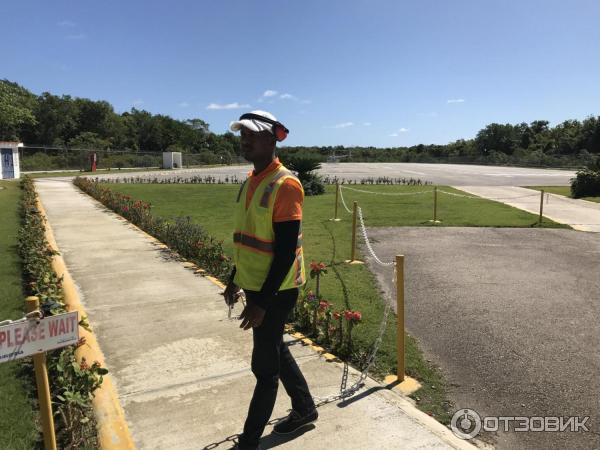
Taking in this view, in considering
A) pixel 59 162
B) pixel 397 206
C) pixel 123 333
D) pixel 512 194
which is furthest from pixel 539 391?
pixel 59 162

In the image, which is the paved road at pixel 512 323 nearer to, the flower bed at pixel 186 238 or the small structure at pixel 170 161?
the flower bed at pixel 186 238

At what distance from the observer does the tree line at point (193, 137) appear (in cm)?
5859

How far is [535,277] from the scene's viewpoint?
23.4 ft

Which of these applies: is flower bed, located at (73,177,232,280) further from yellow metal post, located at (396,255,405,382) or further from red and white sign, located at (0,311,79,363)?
red and white sign, located at (0,311,79,363)

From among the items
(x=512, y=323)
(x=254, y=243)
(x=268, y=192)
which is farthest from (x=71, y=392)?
(x=512, y=323)

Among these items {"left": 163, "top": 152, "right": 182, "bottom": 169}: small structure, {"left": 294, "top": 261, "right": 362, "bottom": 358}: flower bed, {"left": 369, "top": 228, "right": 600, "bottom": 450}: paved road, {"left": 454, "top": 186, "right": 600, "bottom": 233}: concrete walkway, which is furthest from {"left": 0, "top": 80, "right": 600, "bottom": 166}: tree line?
{"left": 294, "top": 261, "right": 362, "bottom": 358}: flower bed

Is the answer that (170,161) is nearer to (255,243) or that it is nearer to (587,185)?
(587,185)

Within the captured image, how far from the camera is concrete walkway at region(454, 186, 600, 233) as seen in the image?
12648 mm

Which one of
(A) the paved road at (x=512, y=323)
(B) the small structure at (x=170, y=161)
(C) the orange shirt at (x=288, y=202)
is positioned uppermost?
(B) the small structure at (x=170, y=161)

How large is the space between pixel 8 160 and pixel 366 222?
875 inches

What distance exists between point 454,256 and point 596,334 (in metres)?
3.68

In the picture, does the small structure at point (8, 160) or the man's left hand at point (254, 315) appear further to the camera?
the small structure at point (8, 160)

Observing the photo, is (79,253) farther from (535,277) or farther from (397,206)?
(397,206)

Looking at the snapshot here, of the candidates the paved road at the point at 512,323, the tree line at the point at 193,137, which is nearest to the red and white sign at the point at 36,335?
the paved road at the point at 512,323
